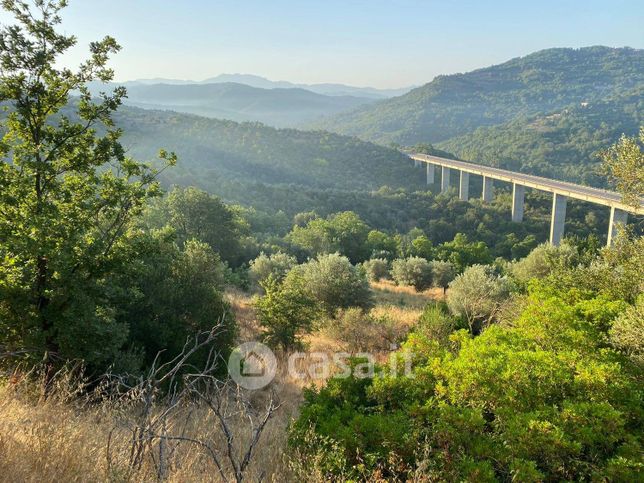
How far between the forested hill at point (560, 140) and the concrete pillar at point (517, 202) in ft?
76.1

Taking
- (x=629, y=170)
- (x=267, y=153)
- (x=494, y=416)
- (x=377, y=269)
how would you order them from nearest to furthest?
1. (x=494, y=416)
2. (x=629, y=170)
3. (x=377, y=269)
4. (x=267, y=153)

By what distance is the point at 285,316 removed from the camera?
11312 millimetres

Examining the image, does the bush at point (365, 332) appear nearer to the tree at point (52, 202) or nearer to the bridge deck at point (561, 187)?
the tree at point (52, 202)

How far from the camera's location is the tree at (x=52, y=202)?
6.22 m

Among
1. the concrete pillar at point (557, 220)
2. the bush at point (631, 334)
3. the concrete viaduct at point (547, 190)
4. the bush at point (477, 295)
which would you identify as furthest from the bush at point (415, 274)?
the concrete pillar at point (557, 220)

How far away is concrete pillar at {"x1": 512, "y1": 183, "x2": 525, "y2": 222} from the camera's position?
188 ft

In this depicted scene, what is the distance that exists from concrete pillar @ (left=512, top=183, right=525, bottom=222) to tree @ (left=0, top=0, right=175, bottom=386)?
2251 inches

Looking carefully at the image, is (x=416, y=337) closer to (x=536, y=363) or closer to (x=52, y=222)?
(x=536, y=363)

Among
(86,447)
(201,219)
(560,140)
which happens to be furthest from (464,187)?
(86,447)

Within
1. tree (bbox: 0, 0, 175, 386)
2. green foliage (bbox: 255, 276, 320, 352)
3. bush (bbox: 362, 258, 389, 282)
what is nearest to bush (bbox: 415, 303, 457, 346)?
green foliage (bbox: 255, 276, 320, 352)

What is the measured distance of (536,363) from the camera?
16.0 feet

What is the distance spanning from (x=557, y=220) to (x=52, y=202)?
51.8 m

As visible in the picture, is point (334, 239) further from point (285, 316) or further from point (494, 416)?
point (494, 416)

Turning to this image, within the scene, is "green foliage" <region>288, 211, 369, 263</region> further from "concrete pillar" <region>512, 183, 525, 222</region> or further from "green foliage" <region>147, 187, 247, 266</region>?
"concrete pillar" <region>512, 183, 525, 222</region>
